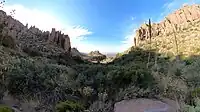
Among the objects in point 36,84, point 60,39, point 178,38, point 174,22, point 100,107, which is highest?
point 174,22

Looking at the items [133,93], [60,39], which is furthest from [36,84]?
[60,39]

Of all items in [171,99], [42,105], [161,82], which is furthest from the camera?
[161,82]

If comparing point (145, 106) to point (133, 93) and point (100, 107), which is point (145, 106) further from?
point (100, 107)

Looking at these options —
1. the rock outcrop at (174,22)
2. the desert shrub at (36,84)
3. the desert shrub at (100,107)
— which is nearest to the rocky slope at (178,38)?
the rock outcrop at (174,22)

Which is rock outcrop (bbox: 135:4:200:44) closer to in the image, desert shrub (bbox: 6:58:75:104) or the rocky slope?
the rocky slope

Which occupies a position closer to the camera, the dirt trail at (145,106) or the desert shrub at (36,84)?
the dirt trail at (145,106)

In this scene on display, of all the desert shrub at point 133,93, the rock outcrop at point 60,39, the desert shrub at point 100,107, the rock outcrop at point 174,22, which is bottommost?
the desert shrub at point 100,107

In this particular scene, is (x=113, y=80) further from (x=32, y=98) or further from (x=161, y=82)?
(x=32, y=98)

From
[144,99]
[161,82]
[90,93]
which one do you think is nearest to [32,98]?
[90,93]

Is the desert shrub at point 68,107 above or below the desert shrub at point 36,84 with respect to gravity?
below

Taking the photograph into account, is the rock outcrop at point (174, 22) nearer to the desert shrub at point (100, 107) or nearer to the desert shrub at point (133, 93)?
the desert shrub at point (133, 93)

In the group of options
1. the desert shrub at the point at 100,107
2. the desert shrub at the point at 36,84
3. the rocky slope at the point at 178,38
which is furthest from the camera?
the rocky slope at the point at 178,38

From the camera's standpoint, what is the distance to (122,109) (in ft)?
24.9

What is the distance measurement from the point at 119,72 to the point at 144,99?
1864 millimetres
